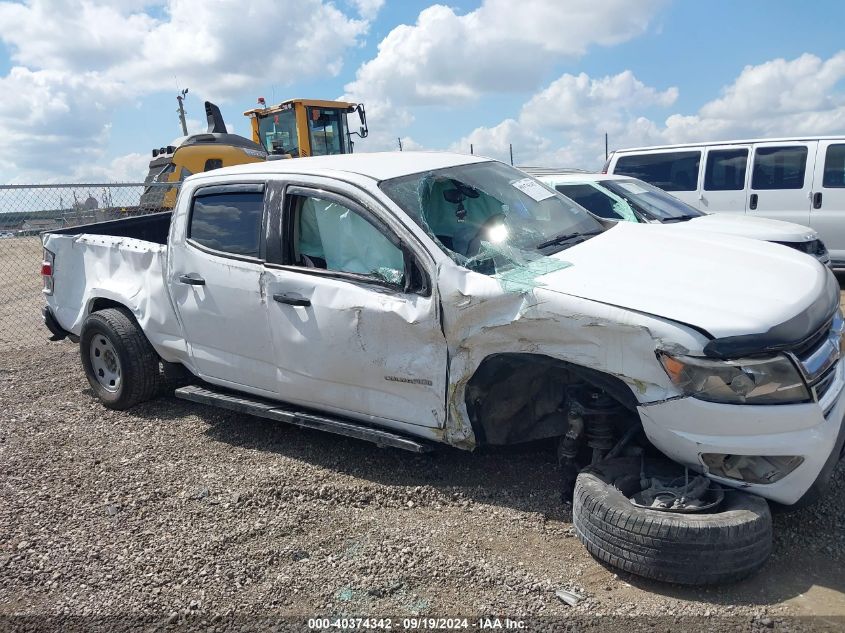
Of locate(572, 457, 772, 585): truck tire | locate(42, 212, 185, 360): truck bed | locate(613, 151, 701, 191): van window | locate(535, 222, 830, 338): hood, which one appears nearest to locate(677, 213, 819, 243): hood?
locate(613, 151, 701, 191): van window

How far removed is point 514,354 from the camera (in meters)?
3.29

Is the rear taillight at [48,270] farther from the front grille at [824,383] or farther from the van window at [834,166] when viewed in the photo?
the van window at [834,166]

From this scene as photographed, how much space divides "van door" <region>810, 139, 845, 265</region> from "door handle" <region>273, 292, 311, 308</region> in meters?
8.46

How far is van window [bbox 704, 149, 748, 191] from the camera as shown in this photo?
398 inches

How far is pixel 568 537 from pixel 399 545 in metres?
0.81

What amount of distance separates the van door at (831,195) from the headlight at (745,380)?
8003mm

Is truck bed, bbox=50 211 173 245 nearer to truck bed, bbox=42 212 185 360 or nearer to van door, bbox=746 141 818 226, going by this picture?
truck bed, bbox=42 212 185 360

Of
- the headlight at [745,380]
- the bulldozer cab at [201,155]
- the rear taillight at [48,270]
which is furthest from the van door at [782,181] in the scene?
the bulldozer cab at [201,155]

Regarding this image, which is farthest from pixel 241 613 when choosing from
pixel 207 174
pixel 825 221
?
pixel 825 221

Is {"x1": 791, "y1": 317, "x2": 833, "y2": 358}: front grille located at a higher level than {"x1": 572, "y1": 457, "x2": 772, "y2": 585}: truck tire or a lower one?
higher

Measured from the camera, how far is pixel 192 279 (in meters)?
4.51

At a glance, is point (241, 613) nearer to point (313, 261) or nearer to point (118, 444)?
point (313, 261)

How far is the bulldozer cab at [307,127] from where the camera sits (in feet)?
51.2

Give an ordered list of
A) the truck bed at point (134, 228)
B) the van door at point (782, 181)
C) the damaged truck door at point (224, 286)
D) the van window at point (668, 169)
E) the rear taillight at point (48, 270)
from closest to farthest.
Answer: the damaged truck door at point (224, 286) → the rear taillight at point (48, 270) → the truck bed at point (134, 228) → the van door at point (782, 181) → the van window at point (668, 169)
